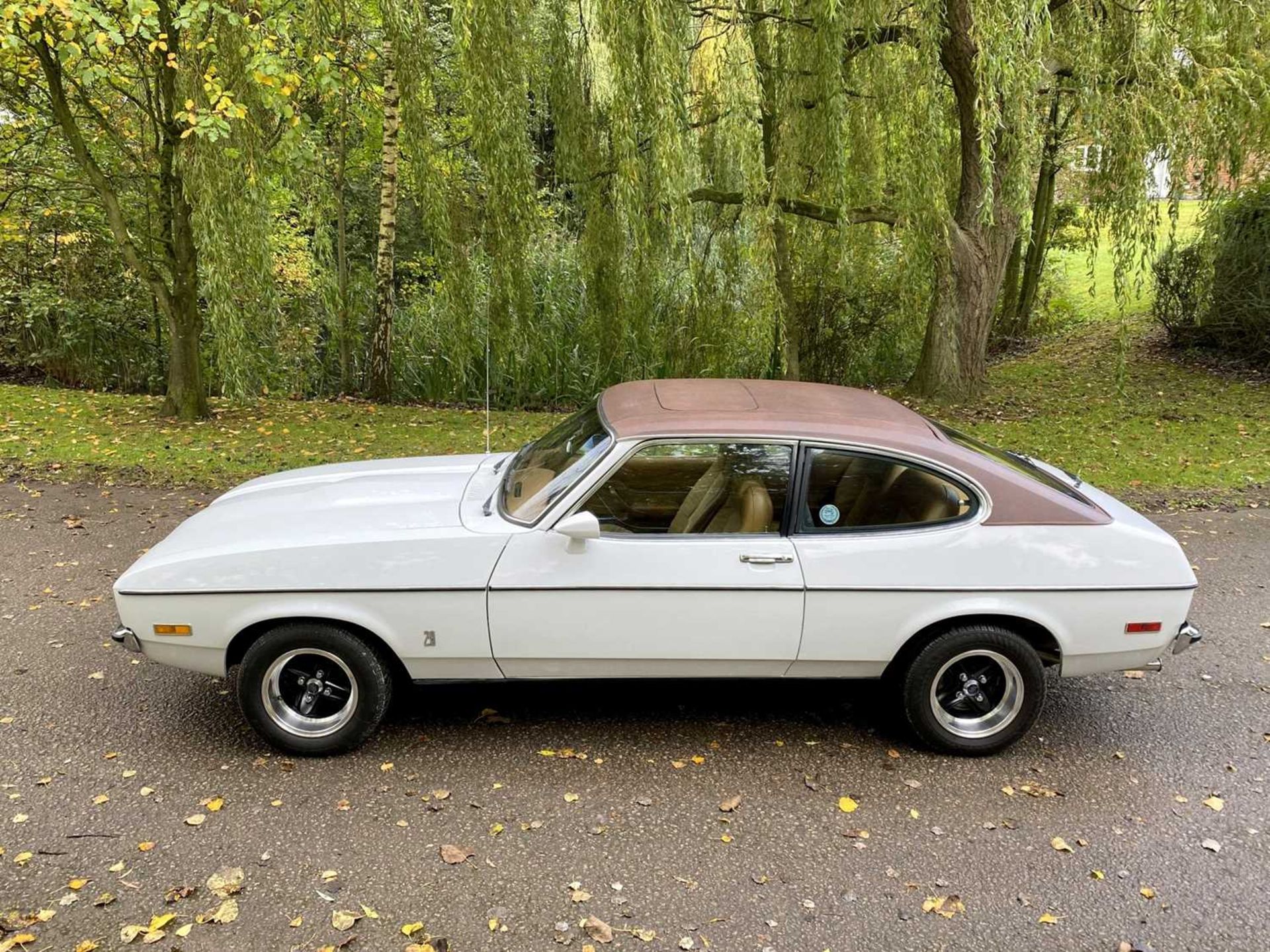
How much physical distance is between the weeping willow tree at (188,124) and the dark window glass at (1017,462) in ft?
18.8

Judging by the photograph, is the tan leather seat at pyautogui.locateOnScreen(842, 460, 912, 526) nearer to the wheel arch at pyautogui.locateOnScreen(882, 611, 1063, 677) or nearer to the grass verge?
the wheel arch at pyautogui.locateOnScreen(882, 611, 1063, 677)

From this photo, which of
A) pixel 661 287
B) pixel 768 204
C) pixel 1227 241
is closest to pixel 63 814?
pixel 768 204

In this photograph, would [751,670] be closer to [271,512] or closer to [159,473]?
[271,512]

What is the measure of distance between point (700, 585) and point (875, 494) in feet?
2.76

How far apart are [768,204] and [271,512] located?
21.5 ft

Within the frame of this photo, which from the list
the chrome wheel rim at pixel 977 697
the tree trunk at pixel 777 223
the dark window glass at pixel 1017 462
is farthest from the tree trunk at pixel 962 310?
the chrome wheel rim at pixel 977 697

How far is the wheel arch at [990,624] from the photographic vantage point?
147 inches

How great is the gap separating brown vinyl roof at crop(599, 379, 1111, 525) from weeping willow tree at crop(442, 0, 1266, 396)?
441cm

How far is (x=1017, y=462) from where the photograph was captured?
4195 mm

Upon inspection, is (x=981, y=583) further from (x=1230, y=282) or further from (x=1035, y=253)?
(x=1035, y=253)

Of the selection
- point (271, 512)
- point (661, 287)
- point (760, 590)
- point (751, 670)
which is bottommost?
point (751, 670)

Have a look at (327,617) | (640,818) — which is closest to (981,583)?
(640,818)

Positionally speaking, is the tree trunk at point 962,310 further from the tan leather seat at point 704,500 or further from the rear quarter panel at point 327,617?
the rear quarter panel at point 327,617

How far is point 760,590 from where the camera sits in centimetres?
361
